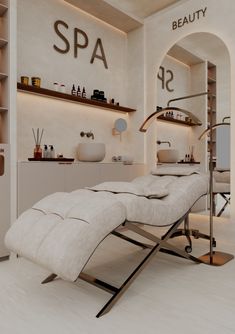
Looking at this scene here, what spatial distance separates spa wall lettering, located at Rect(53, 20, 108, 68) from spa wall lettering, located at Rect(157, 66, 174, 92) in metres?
0.83

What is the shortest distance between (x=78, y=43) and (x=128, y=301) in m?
3.47

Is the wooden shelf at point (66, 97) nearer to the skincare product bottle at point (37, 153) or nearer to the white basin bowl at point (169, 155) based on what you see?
the skincare product bottle at point (37, 153)

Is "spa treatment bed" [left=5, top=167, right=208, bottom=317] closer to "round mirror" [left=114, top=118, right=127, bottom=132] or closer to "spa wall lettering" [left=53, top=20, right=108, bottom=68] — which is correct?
"round mirror" [left=114, top=118, right=127, bottom=132]

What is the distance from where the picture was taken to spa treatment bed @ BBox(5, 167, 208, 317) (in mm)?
1531

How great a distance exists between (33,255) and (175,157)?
309 centimetres

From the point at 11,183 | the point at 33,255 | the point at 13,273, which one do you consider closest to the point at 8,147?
the point at 11,183

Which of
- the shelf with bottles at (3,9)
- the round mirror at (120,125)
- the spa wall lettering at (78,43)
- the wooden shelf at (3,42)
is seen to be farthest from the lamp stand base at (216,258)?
the spa wall lettering at (78,43)

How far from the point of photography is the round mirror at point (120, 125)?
14.5 ft

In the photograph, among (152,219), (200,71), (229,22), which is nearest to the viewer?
(152,219)

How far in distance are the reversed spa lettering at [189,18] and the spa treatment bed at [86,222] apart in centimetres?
278

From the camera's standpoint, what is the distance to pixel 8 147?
2.66 m

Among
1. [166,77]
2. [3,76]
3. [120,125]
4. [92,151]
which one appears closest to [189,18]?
[166,77]

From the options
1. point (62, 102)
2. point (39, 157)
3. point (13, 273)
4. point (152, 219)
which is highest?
point (62, 102)

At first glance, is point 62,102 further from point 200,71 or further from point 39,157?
point 200,71
